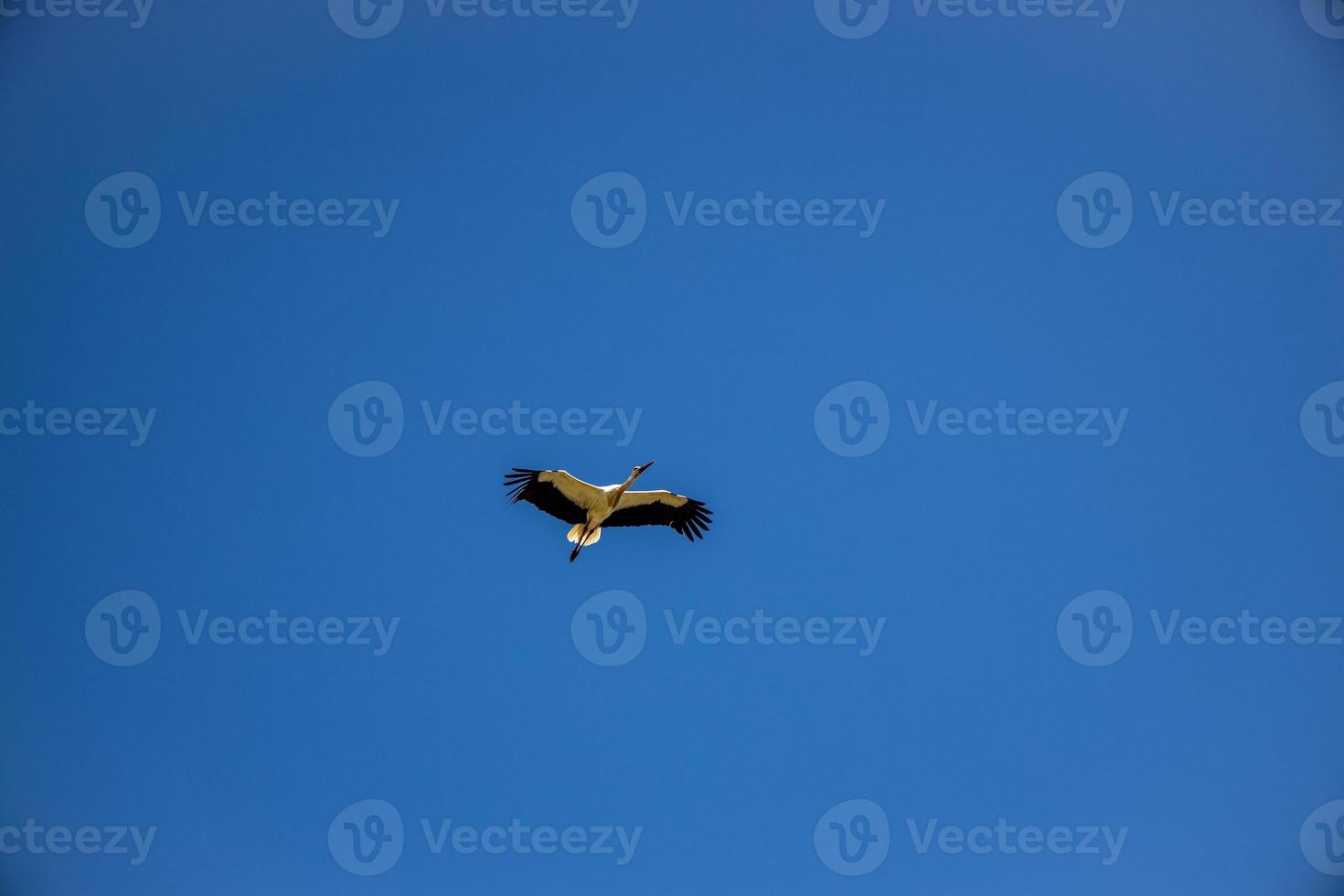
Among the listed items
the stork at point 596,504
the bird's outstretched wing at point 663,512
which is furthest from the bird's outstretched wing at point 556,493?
the bird's outstretched wing at point 663,512

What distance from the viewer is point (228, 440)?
5.99 metres

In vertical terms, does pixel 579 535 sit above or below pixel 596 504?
below

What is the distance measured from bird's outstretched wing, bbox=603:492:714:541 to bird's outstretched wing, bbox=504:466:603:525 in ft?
0.58

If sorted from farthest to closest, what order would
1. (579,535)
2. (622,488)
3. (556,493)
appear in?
1. (579,535)
2. (556,493)
3. (622,488)

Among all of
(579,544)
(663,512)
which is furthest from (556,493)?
(663,512)

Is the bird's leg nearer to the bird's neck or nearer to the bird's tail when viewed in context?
the bird's tail

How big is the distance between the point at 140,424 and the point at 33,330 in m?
0.88

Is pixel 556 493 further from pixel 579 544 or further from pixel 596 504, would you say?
pixel 579 544

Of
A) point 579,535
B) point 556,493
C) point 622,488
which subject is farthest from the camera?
point 579,535

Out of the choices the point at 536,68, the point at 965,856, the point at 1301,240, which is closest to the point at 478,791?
the point at 965,856

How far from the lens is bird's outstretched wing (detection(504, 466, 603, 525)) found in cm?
550

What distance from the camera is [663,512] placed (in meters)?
5.71

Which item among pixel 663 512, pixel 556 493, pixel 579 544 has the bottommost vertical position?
pixel 579 544

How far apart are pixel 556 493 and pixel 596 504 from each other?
0.24 m
